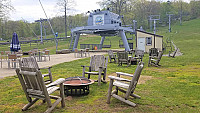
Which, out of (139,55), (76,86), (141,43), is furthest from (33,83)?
(141,43)

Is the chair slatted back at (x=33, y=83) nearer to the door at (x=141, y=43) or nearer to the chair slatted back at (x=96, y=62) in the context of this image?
the chair slatted back at (x=96, y=62)

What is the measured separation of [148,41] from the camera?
23484 millimetres

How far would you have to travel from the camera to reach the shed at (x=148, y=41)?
2303 centimetres

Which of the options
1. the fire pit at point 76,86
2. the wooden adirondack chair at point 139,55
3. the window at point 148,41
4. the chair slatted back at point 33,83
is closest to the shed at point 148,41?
the window at point 148,41

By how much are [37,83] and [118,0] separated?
5155cm

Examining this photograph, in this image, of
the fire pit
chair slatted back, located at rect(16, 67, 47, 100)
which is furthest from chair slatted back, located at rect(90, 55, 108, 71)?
chair slatted back, located at rect(16, 67, 47, 100)

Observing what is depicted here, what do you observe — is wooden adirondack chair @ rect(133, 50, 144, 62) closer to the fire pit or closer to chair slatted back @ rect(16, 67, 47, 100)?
the fire pit

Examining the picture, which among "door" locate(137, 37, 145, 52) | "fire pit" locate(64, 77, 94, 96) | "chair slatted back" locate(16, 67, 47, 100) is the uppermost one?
"door" locate(137, 37, 145, 52)

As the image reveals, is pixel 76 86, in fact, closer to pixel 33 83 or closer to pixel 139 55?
pixel 33 83

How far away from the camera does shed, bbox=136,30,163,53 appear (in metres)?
23.0

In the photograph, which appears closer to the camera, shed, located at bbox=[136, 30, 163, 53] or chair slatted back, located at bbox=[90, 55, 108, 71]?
chair slatted back, located at bbox=[90, 55, 108, 71]

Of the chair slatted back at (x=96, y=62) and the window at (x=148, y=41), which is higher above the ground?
the window at (x=148, y=41)

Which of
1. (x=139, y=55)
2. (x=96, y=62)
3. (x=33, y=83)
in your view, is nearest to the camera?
(x=33, y=83)

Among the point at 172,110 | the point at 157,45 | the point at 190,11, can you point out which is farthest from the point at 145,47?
the point at 190,11
